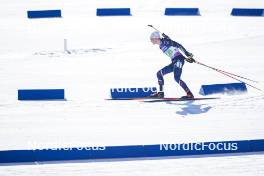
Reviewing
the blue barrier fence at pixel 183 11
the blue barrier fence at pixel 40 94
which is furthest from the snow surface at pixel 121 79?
the blue barrier fence at pixel 183 11

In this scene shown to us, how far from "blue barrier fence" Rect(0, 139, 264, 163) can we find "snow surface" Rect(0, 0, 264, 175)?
219 mm

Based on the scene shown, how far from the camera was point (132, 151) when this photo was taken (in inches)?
407

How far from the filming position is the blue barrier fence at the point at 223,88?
566 inches

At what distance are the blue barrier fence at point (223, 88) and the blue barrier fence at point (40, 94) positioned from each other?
3436 millimetres

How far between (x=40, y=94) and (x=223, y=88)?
14.1 ft

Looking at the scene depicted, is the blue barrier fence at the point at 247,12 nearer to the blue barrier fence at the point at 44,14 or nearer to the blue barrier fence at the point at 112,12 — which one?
the blue barrier fence at the point at 112,12

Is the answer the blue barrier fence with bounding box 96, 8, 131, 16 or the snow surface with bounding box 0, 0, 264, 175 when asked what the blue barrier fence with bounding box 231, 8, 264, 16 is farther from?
the blue barrier fence with bounding box 96, 8, 131, 16

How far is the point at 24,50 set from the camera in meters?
19.5

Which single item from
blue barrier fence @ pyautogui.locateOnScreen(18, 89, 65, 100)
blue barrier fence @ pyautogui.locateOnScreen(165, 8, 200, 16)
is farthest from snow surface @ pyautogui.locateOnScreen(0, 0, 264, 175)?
blue barrier fence @ pyautogui.locateOnScreen(165, 8, 200, 16)

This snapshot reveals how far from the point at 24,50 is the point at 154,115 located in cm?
808

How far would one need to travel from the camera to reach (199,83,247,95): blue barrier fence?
14.4 m

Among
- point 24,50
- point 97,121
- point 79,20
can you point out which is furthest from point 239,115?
point 79,20

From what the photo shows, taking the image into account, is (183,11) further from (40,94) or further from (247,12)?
(40,94)

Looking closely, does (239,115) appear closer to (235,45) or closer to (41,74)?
(41,74)
